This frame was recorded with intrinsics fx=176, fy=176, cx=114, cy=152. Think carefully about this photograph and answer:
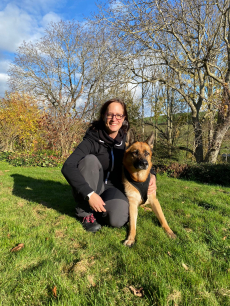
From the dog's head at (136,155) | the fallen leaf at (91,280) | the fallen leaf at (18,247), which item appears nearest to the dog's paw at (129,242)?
the fallen leaf at (91,280)

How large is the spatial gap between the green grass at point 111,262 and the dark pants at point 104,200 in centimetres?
15

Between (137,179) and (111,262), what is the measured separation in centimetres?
134

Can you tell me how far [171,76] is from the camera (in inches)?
426

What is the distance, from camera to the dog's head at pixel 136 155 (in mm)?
2874

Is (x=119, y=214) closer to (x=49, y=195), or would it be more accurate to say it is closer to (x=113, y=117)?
(x=113, y=117)

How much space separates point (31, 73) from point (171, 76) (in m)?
14.7

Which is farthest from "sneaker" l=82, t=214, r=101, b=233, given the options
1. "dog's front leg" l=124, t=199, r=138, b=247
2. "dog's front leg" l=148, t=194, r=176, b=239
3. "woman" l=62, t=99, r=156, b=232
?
"dog's front leg" l=148, t=194, r=176, b=239

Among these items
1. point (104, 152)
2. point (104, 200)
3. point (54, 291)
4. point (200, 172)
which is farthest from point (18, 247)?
point (200, 172)

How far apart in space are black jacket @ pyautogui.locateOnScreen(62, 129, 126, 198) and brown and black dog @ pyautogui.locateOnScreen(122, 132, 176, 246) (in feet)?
0.55

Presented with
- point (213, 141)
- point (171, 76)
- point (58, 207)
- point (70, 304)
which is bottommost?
point (58, 207)

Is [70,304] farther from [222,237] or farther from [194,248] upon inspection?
[222,237]

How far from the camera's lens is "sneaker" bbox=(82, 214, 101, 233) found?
2539 mm

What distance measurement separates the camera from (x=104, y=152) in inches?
117

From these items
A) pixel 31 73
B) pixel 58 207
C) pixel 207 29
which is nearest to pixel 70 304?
pixel 58 207
